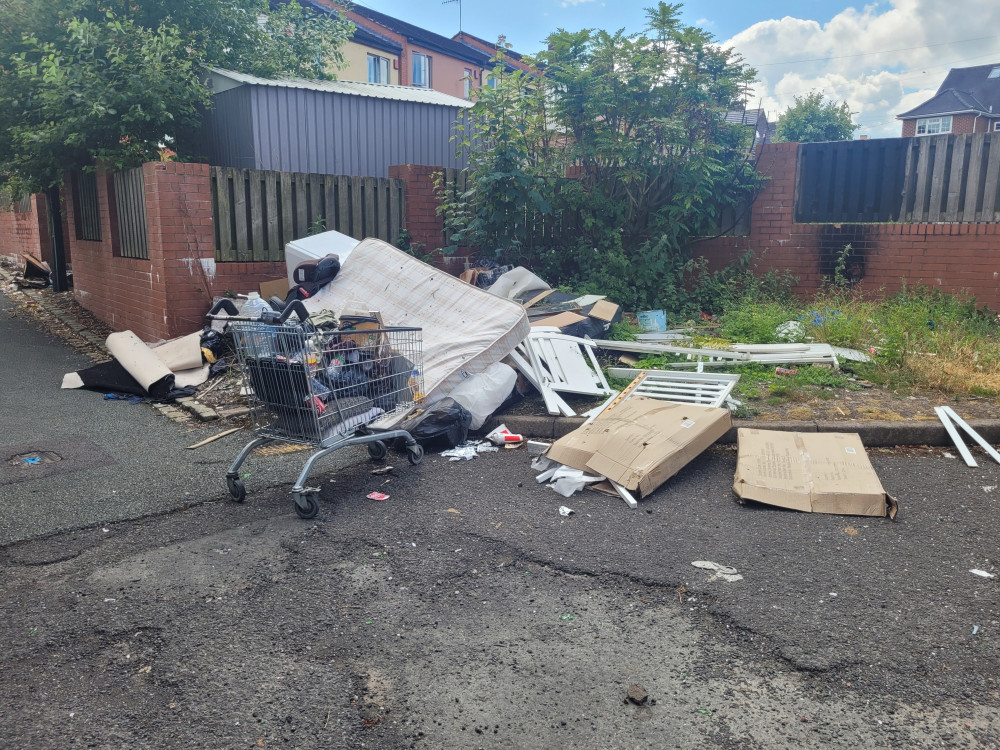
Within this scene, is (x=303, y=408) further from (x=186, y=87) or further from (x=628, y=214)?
(x=186, y=87)

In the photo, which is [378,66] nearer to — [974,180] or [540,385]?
[974,180]

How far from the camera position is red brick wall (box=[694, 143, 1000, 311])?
8094 millimetres

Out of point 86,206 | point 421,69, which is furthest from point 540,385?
point 421,69

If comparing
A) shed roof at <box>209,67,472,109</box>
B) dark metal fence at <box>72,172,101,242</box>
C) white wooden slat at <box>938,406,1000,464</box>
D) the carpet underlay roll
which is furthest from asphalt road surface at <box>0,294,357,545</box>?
shed roof at <box>209,67,472,109</box>

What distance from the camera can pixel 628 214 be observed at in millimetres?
9078

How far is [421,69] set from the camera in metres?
27.5

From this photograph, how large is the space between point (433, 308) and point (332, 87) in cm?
598

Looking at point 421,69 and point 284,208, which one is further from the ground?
point 421,69

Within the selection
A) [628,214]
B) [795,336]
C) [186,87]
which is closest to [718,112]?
[628,214]

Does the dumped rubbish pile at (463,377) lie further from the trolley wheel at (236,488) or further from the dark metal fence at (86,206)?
the dark metal fence at (86,206)

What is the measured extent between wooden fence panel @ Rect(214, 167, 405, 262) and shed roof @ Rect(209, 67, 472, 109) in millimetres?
1959

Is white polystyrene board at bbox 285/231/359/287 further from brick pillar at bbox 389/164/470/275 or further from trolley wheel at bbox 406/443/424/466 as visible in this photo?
trolley wheel at bbox 406/443/424/466

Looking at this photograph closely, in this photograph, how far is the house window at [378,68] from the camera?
83.0 feet

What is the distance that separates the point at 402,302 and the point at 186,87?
5081mm
